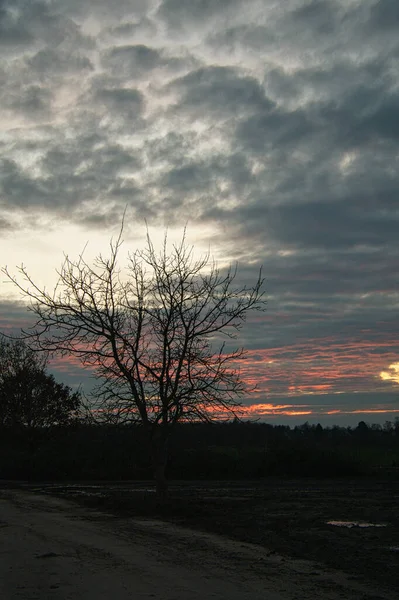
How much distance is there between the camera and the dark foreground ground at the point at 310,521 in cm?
1094

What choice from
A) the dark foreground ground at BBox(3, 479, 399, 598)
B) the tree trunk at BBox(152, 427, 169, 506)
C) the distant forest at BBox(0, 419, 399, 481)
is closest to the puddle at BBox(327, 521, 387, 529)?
the dark foreground ground at BBox(3, 479, 399, 598)

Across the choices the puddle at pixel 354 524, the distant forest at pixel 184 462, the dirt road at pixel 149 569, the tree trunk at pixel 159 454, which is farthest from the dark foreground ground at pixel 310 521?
the distant forest at pixel 184 462

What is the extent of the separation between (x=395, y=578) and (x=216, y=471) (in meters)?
32.5

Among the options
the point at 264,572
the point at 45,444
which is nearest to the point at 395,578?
the point at 264,572

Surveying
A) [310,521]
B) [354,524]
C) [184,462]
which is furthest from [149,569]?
[184,462]

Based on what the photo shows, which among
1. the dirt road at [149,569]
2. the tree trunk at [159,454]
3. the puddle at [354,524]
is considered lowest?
the dirt road at [149,569]

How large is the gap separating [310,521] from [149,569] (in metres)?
7.28

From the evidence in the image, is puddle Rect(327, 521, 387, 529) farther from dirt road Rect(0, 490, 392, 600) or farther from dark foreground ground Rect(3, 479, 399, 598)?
dirt road Rect(0, 490, 392, 600)

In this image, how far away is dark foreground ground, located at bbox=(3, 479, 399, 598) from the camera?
35.9 ft

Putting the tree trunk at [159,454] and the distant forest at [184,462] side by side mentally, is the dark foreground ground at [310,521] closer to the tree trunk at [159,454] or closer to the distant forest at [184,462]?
the tree trunk at [159,454]

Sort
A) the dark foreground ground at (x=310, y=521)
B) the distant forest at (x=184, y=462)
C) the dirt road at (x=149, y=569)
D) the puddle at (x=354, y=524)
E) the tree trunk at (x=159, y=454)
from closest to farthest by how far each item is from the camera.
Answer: the dirt road at (x=149, y=569)
the dark foreground ground at (x=310, y=521)
the puddle at (x=354, y=524)
the tree trunk at (x=159, y=454)
the distant forest at (x=184, y=462)

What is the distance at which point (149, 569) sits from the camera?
32.6 feet

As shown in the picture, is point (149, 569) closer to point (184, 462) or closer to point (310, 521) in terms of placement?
point (310, 521)

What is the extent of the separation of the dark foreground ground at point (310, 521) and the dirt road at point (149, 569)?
0.62 m
